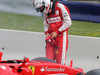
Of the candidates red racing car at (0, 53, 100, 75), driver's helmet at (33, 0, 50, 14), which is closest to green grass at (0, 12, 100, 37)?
driver's helmet at (33, 0, 50, 14)

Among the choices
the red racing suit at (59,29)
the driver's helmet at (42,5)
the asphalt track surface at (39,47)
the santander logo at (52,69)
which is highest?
the driver's helmet at (42,5)

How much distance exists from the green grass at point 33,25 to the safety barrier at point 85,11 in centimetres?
21

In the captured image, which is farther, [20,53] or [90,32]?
[90,32]

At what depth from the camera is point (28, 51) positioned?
22.3 feet

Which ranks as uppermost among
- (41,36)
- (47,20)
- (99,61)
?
(47,20)

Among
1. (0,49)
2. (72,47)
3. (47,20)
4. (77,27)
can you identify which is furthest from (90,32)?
(47,20)

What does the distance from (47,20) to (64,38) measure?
0.48 m

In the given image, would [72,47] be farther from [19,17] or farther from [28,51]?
[19,17]

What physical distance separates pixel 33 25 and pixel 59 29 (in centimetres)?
596

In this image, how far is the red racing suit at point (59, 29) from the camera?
15.6ft

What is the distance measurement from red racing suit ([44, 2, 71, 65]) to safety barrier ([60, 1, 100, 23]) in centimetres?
597

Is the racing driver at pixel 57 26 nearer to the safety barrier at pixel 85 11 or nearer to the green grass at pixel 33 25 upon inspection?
the green grass at pixel 33 25

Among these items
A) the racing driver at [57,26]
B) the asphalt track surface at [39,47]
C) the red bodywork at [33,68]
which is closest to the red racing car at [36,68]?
the red bodywork at [33,68]

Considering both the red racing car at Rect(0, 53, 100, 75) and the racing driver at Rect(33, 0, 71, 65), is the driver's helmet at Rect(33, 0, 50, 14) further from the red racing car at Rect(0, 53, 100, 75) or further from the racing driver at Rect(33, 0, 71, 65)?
the red racing car at Rect(0, 53, 100, 75)
